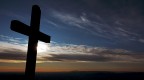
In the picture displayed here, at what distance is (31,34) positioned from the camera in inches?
213

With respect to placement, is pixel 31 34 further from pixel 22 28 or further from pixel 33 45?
pixel 22 28

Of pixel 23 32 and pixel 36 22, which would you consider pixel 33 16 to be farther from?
pixel 23 32

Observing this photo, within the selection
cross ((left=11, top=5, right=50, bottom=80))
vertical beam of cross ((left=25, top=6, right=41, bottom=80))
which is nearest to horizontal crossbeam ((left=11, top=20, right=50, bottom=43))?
cross ((left=11, top=5, right=50, bottom=80))

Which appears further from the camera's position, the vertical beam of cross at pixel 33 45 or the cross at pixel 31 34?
the vertical beam of cross at pixel 33 45

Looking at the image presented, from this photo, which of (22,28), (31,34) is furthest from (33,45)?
(22,28)

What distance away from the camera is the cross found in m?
4.90

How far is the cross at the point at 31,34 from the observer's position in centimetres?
490

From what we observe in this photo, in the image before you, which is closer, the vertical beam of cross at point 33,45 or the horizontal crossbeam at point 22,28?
the horizontal crossbeam at point 22,28

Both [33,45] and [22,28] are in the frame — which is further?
[33,45]

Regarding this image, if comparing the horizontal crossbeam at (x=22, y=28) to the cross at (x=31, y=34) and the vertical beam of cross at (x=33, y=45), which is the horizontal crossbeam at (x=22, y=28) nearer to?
the cross at (x=31, y=34)

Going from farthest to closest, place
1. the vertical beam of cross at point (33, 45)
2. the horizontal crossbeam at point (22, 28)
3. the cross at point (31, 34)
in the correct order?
the vertical beam of cross at point (33, 45) → the cross at point (31, 34) → the horizontal crossbeam at point (22, 28)

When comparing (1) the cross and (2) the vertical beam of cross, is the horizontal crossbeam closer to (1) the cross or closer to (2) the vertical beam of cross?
(1) the cross

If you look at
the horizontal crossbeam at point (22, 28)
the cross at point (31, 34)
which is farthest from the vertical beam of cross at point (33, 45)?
the horizontal crossbeam at point (22, 28)

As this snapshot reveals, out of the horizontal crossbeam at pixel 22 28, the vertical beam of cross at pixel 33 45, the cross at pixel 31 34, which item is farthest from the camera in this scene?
the vertical beam of cross at pixel 33 45
